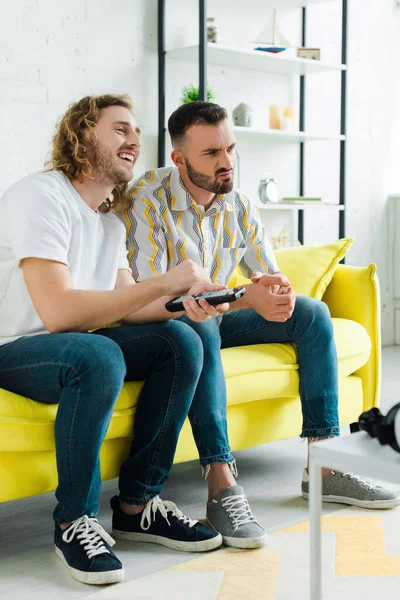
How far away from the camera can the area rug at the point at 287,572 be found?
5.48 ft

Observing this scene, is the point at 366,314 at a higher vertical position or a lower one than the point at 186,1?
lower

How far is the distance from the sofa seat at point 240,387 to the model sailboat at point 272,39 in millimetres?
2079

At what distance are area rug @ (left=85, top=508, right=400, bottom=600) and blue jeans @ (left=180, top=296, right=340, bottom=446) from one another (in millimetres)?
258

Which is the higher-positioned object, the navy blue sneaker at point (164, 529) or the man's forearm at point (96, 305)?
the man's forearm at point (96, 305)

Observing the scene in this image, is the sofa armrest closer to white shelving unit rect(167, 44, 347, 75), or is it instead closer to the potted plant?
→ the potted plant

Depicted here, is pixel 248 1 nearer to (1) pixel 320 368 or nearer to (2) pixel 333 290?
(2) pixel 333 290

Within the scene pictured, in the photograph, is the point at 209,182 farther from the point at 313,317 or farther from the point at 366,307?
the point at 366,307

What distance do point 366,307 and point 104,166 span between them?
102 cm

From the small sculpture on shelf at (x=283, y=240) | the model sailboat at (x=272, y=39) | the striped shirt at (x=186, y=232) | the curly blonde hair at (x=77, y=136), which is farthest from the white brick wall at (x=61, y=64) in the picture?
the curly blonde hair at (x=77, y=136)

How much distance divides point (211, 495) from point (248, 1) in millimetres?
3113

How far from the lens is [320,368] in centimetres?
224

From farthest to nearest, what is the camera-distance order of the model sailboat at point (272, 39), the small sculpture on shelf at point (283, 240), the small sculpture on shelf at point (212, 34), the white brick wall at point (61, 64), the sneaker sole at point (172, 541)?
the small sculpture on shelf at point (283, 240) < the model sailboat at point (272, 39) < the small sculpture on shelf at point (212, 34) < the white brick wall at point (61, 64) < the sneaker sole at point (172, 541)

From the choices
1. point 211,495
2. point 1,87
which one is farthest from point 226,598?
point 1,87

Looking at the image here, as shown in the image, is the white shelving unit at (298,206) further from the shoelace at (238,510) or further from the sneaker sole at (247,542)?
the sneaker sole at (247,542)
